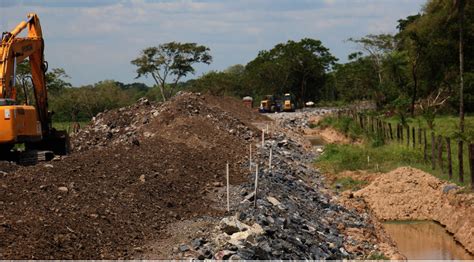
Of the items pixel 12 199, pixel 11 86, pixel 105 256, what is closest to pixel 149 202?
pixel 12 199

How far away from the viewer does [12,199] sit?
13891 mm

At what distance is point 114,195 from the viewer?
49.8 ft

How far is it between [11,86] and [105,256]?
12.0 m

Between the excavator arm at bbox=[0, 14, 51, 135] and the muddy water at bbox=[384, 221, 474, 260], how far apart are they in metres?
11.6

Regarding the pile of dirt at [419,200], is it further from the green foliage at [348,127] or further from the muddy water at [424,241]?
the green foliage at [348,127]

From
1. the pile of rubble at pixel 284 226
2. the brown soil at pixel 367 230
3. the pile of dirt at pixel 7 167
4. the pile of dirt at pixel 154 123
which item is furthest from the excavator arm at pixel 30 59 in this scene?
the brown soil at pixel 367 230

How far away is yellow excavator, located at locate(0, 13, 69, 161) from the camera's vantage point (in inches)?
801

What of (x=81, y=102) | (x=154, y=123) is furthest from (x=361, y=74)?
(x=154, y=123)

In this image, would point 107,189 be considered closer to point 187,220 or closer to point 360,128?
point 187,220

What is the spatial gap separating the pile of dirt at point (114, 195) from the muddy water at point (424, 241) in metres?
4.52

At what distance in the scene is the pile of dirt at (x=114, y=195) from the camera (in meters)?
11.2

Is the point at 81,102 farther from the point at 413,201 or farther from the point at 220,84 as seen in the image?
the point at 413,201

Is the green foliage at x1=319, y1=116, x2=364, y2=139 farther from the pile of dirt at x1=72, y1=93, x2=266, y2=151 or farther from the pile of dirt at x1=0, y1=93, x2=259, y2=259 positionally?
the pile of dirt at x1=0, y1=93, x2=259, y2=259

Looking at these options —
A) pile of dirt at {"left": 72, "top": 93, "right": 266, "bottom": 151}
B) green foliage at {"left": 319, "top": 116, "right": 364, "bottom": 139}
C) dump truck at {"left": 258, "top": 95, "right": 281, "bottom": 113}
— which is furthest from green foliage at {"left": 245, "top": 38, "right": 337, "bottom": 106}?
pile of dirt at {"left": 72, "top": 93, "right": 266, "bottom": 151}
